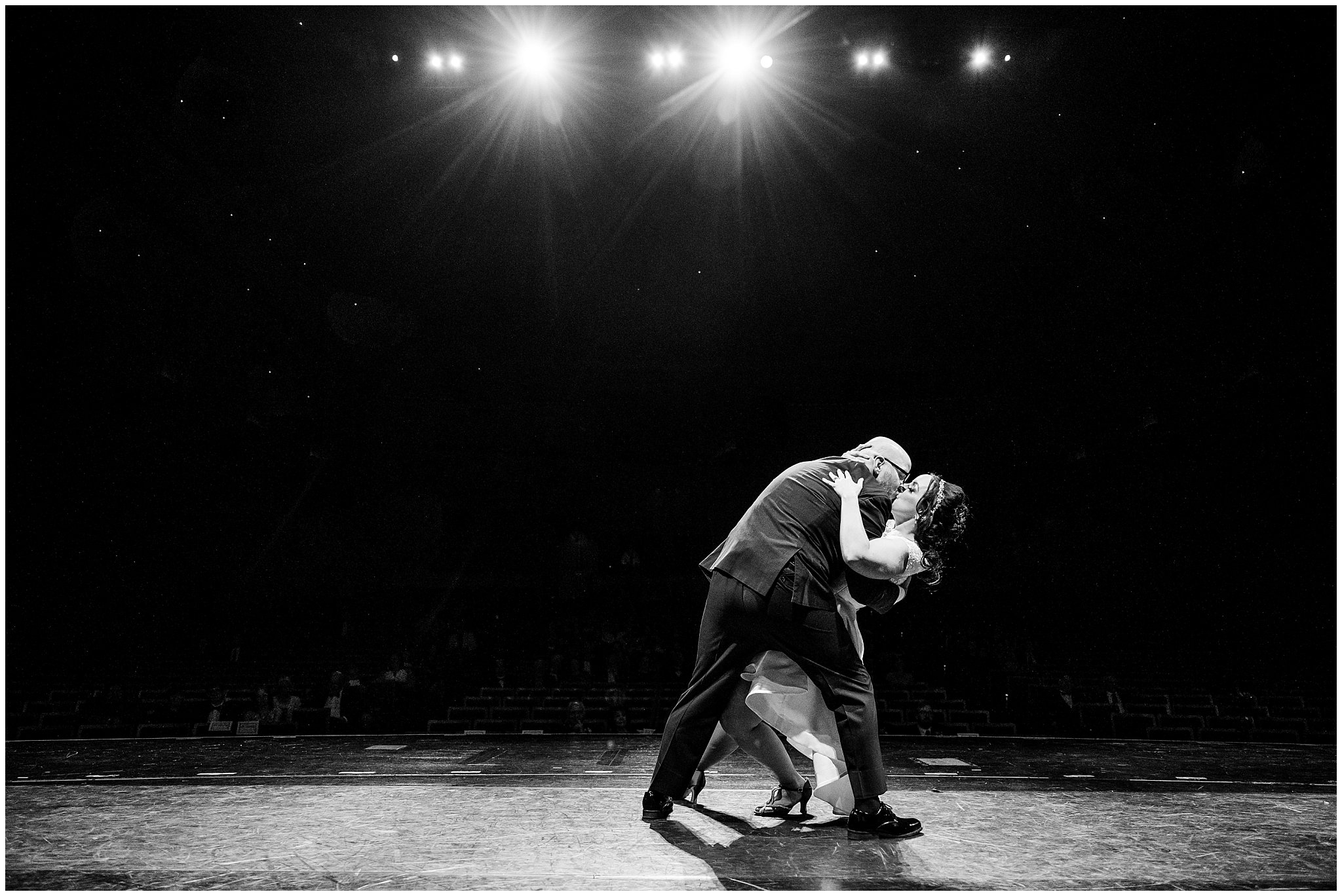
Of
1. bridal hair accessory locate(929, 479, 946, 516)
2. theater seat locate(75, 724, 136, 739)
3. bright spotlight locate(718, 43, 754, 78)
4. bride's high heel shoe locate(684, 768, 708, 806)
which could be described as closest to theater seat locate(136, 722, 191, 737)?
theater seat locate(75, 724, 136, 739)

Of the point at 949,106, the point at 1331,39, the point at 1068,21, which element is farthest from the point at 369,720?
the point at 1331,39

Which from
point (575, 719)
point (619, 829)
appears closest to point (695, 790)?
point (619, 829)

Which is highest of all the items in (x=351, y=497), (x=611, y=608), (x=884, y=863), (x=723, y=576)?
(x=351, y=497)

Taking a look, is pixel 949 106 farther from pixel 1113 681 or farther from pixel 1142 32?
pixel 1113 681

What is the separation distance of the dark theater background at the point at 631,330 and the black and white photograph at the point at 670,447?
7cm

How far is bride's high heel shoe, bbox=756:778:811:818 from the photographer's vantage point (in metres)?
2.35

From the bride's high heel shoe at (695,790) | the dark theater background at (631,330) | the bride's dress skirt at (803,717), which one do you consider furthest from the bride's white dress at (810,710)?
the dark theater background at (631,330)

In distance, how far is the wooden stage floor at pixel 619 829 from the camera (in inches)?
68.0

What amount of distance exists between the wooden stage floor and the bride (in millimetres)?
120

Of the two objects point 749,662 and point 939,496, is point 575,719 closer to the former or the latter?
point 749,662

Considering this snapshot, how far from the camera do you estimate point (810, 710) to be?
2355 millimetres

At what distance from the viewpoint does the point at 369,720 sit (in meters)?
6.90

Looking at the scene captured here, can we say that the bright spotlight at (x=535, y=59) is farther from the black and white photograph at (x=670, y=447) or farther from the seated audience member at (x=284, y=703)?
the seated audience member at (x=284, y=703)

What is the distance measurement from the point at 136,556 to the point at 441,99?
11543 millimetres
